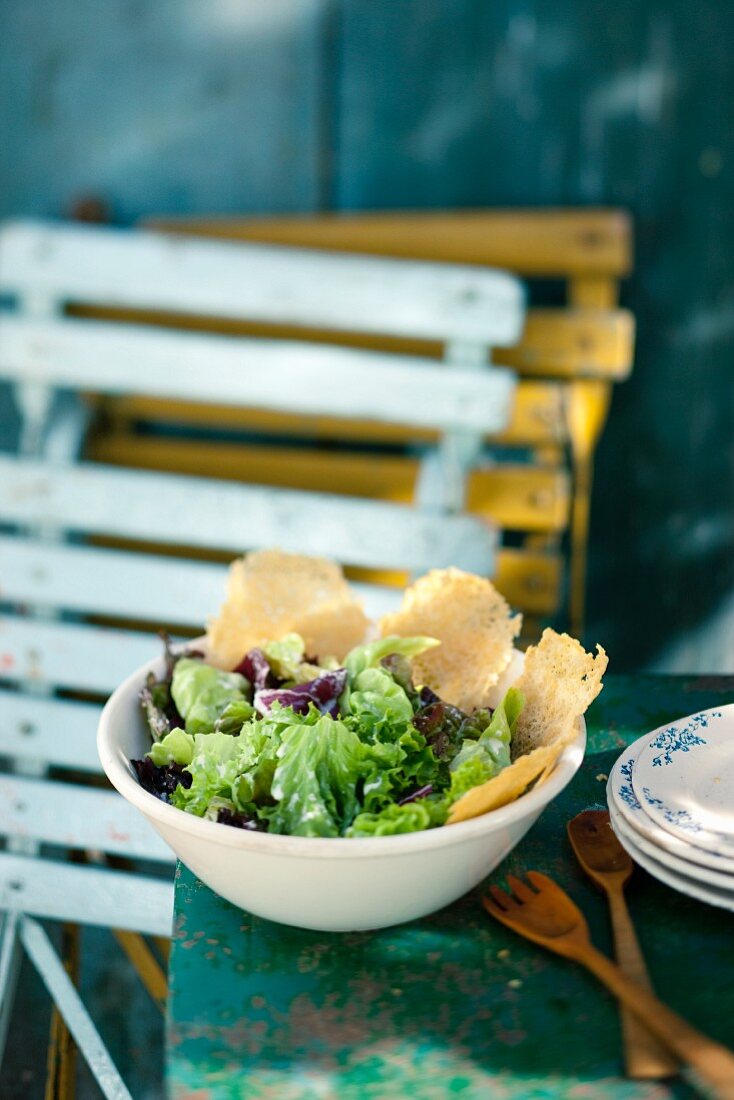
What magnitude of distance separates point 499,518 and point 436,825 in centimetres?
205

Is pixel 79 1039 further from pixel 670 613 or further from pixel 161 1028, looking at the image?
pixel 670 613

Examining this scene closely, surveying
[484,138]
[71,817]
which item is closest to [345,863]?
[71,817]

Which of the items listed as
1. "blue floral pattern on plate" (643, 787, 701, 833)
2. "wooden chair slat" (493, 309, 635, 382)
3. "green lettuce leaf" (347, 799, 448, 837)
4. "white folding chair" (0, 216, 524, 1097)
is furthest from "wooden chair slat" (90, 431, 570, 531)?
"green lettuce leaf" (347, 799, 448, 837)

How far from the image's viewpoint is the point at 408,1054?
2.62ft

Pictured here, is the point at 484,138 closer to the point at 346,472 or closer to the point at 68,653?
the point at 346,472

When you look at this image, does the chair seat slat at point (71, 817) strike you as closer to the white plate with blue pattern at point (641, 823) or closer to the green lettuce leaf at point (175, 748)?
the green lettuce leaf at point (175, 748)

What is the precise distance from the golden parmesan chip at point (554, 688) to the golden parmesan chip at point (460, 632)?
0.33ft

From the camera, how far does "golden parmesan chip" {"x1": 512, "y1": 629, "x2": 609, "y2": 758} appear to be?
982 millimetres

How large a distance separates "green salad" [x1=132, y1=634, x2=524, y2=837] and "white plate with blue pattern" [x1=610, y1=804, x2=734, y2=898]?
123 millimetres

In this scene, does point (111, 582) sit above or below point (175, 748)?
below

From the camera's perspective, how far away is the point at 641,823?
95 centimetres

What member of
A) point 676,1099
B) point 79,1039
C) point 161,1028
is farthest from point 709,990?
point 161,1028

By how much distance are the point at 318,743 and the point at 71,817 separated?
1551mm

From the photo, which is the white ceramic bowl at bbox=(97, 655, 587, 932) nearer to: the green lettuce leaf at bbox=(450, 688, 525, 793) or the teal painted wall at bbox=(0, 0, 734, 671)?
the green lettuce leaf at bbox=(450, 688, 525, 793)
